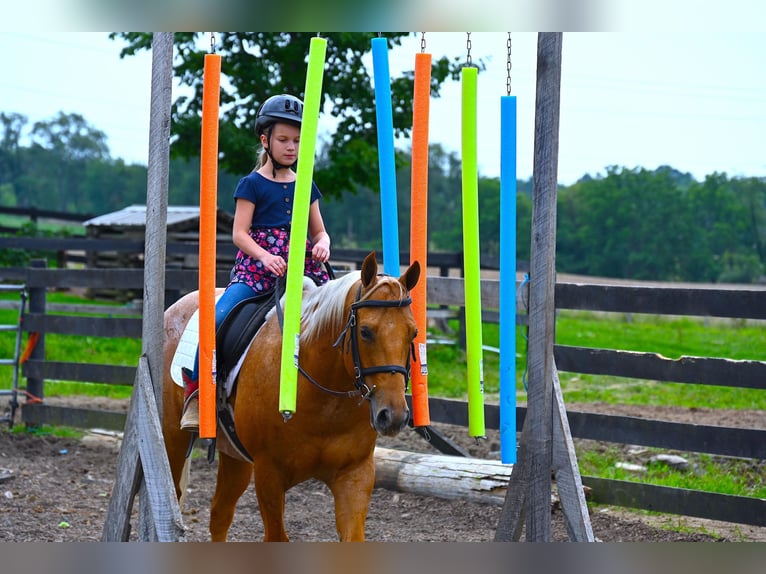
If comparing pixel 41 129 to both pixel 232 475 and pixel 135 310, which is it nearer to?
pixel 135 310

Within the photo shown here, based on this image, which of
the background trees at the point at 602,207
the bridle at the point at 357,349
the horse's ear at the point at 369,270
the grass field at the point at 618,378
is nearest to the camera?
the bridle at the point at 357,349

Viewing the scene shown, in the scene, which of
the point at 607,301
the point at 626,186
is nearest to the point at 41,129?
the point at 626,186

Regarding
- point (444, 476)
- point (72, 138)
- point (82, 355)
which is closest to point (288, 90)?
point (82, 355)

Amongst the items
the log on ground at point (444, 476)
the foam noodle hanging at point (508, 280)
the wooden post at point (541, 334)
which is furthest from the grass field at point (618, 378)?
the foam noodle hanging at point (508, 280)

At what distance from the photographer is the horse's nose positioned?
3.35 metres

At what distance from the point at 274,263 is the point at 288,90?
974cm

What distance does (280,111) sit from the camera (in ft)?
14.1

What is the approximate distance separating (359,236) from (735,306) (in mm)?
30921

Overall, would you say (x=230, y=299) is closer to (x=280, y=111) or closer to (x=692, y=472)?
(x=280, y=111)

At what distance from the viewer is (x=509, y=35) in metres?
3.90

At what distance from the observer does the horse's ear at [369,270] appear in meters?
3.57

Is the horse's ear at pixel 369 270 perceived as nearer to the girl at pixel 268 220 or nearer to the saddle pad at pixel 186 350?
the girl at pixel 268 220

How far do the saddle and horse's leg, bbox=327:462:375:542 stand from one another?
66 cm

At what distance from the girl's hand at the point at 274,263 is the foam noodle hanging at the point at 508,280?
3.46 ft
